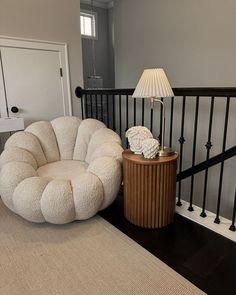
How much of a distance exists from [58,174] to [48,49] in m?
1.93

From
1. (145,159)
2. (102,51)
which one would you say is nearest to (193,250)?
(145,159)

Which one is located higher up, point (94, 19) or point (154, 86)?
point (94, 19)

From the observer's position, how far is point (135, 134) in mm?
1873

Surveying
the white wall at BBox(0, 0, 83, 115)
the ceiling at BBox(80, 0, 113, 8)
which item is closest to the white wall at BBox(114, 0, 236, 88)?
the ceiling at BBox(80, 0, 113, 8)

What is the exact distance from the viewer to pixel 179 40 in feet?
11.9

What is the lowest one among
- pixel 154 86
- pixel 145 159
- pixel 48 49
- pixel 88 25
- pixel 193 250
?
pixel 193 250

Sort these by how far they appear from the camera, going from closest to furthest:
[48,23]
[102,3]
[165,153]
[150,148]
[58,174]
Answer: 1. [150,148]
2. [165,153]
3. [58,174]
4. [48,23]
5. [102,3]

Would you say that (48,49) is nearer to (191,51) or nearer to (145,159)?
(191,51)

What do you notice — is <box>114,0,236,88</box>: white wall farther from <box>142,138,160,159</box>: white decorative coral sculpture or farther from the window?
<box>142,138,160,159</box>: white decorative coral sculpture

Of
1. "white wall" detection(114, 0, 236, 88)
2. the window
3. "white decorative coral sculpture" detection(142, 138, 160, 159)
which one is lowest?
"white decorative coral sculpture" detection(142, 138, 160, 159)

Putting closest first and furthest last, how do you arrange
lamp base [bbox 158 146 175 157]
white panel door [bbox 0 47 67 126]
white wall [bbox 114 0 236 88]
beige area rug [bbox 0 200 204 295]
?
beige area rug [bbox 0 200 204 295], lamp base [bbox 158 146 175 157], white panel door [bbox 0 47 67 126], white wall [bbox 114 0 236 88]

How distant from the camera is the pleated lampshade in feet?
5.32

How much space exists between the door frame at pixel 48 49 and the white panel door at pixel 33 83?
36 mm

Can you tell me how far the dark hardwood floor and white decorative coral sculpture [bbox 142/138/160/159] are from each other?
62 centimetres
